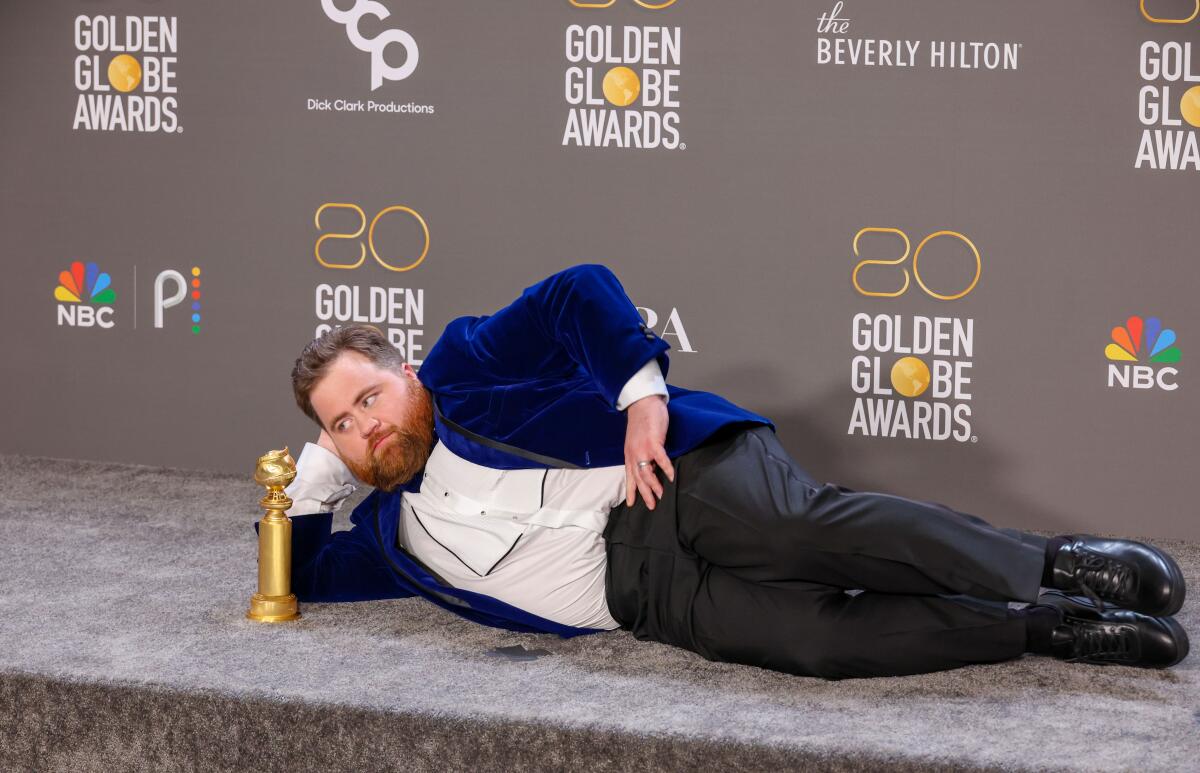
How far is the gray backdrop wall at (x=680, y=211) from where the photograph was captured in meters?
3.31

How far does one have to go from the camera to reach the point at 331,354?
2.36m

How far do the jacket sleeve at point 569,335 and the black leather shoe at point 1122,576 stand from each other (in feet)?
2.41

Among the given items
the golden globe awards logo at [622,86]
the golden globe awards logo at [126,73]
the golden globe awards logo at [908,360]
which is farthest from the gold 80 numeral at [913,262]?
the golden globe awards logo at [126,73]

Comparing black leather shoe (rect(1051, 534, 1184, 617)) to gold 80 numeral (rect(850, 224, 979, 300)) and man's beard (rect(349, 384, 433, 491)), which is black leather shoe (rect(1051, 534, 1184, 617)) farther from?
gold 80 numeral (rect(850, 224, 979, 300))

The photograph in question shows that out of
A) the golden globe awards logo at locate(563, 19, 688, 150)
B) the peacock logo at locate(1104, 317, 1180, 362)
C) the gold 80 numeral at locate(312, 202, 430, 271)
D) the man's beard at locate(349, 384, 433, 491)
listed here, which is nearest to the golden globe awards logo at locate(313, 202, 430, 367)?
the gold 80 numeral at locate(312, 202, 430, 271)

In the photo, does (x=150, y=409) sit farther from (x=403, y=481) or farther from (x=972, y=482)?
(x=972, y=482)

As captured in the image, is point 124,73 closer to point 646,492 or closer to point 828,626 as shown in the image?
point 646,492

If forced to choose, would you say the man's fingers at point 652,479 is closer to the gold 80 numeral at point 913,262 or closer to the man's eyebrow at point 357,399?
the man's eyebrow at point 357,399

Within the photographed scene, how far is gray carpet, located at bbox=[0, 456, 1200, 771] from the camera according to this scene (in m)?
1.88

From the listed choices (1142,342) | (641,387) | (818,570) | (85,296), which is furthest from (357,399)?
(1142,342)

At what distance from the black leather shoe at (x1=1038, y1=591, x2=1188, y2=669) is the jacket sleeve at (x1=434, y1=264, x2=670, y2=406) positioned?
0.81m

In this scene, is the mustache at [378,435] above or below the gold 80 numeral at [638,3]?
below

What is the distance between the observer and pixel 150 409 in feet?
12.9

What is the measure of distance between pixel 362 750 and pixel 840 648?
30.3 inches
